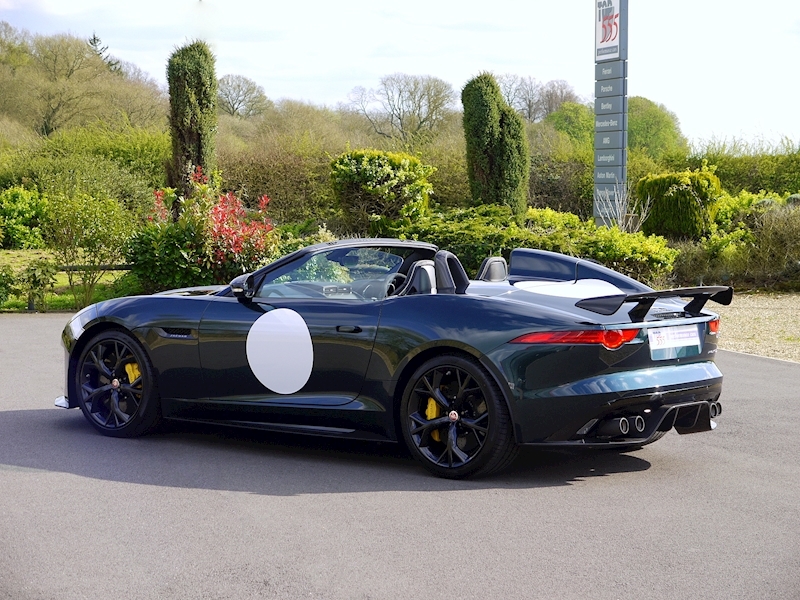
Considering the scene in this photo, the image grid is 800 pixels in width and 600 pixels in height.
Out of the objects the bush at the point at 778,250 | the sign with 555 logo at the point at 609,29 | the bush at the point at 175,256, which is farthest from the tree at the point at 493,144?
the bush at the point at 175,256

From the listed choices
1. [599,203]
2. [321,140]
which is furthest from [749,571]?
[321,140]

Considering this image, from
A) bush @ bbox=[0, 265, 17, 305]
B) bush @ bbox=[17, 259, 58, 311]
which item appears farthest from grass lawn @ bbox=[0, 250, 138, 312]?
bush @ bbox=[17, 259, 58, 311]

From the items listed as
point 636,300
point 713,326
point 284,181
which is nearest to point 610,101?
point 284,181

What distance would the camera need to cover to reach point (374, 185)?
66.9ft

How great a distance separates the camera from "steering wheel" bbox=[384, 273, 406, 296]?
20.8 feet

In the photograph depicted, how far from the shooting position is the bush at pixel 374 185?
20328 millimetres

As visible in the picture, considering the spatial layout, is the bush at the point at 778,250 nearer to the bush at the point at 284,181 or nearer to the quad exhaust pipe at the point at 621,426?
the bush at the point at 284,181

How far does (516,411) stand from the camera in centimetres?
538

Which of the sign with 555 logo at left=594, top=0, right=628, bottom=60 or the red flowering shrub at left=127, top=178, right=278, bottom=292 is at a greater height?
the sign with 555 logo at left=594, top=0, right=628, bottom=60

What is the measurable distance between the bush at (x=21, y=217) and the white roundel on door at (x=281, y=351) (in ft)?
59.2

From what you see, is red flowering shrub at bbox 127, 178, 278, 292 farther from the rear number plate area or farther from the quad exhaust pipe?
the quad exhaust pipe

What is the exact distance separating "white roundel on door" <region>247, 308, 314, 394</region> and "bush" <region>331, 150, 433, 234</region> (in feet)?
46.3

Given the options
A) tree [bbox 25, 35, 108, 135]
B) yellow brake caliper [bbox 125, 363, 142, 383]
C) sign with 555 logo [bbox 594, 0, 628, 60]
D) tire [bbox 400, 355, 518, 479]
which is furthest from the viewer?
tree [bbox 25, 35, 108, 135]

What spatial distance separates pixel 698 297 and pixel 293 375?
2.42 m
